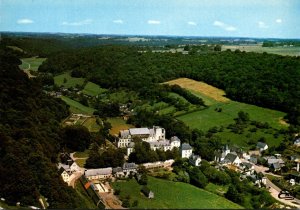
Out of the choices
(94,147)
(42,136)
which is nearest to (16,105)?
(42,136)

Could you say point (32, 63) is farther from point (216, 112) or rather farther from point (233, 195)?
point (233, 195)

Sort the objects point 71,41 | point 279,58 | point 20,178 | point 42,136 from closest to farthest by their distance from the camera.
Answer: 1. point 20,178
2. point 42,136
3. point 71,41
4. point 279,58

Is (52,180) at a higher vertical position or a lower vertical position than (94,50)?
lower

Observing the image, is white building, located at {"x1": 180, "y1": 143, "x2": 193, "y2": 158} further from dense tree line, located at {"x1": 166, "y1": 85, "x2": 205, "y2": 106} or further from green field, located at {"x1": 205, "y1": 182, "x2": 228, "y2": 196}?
dense tree line, located at {"x1": 166, "y1": 85, "x2": 205, "y2": 106}

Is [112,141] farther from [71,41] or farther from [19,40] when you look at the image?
[19,40]

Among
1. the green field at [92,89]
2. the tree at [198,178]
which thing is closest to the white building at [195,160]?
the tree at [198,178]

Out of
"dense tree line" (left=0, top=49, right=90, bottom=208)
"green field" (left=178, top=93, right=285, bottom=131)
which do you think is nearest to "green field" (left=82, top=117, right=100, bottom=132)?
"dense tree line" (left=0, top=49, right=90, bottom=208)

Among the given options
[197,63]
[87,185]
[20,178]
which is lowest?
[87,185]
